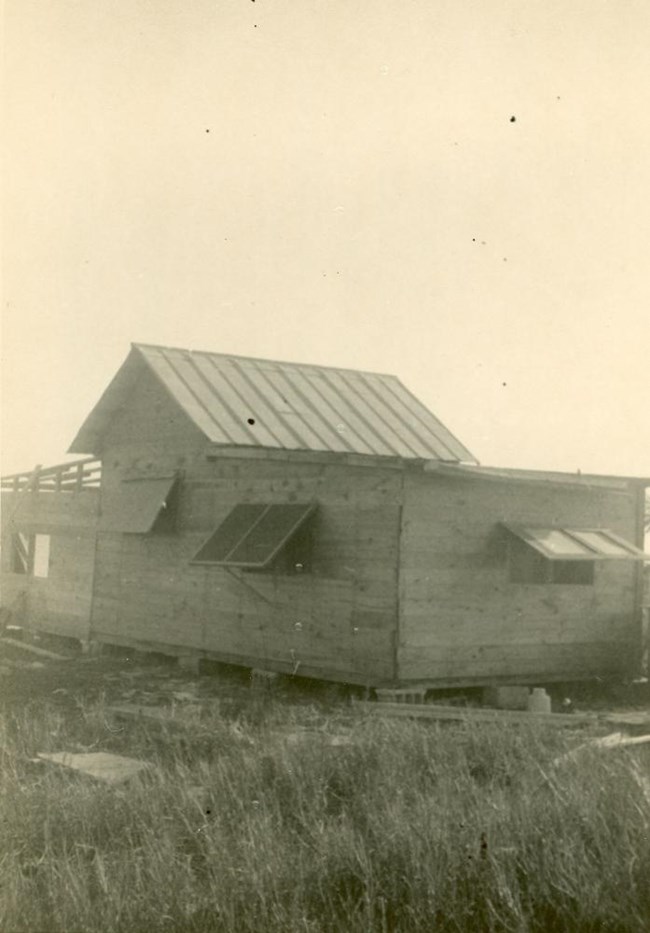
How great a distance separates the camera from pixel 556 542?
15062 mm

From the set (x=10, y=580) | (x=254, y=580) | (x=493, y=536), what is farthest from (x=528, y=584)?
(x=10, y=580)

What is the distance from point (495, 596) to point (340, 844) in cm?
888

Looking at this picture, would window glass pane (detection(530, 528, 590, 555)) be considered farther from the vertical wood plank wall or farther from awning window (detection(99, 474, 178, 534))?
awning window (detection(99, 474, 178, 534))

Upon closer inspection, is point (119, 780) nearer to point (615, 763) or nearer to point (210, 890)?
point (210, 890)

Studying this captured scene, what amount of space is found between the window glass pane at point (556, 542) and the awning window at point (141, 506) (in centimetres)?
683

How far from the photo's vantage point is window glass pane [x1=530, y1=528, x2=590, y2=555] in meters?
14.8

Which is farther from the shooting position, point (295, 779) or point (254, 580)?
point (254, 580)

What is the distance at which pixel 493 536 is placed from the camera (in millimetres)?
15273

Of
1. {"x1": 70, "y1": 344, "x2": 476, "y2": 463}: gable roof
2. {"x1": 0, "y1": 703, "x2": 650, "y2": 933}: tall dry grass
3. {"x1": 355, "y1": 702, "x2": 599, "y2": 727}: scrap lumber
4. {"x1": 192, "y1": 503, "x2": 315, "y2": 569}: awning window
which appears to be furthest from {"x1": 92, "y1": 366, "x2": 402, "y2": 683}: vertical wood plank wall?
{"x1": 0, "y1": 703, "x2": 650, "y2": 933}: tall dry grass

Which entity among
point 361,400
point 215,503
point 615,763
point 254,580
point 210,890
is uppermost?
point 361,400

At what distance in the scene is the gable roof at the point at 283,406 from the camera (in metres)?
18.3

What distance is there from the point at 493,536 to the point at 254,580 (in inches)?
151

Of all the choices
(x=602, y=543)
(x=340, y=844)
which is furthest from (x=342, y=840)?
(x=602, y=543)

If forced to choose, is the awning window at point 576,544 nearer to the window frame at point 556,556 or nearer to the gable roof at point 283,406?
the window frame at point 556,556
